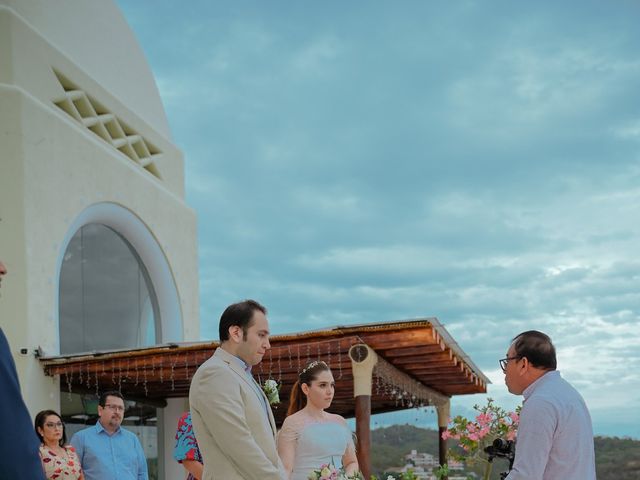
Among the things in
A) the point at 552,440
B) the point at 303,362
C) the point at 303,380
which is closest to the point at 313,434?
the point at 303,380

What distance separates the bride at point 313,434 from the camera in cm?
679

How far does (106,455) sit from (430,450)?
64.4 ft

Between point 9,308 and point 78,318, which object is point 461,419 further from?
point 78,318

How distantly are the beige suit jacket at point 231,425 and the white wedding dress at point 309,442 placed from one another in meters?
2.47

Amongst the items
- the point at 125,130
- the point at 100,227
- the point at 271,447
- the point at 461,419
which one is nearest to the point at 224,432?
the point at 271,447

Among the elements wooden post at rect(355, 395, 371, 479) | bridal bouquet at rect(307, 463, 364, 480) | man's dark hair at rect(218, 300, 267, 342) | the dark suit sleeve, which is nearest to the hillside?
wooden post at rect(355, 395, 371, 479)

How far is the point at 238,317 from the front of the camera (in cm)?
439

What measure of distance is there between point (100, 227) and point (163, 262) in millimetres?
1955

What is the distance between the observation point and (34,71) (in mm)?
13758

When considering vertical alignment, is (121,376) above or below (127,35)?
below

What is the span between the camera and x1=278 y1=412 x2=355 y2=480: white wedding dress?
678 centimetres

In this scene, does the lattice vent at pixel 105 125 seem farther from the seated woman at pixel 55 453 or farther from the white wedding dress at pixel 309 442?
the white wedding dress at pixel 309 442

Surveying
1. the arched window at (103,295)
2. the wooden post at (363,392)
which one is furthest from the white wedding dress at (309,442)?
the arched window at (103,295)

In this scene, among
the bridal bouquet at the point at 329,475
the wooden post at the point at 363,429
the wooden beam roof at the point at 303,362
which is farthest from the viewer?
the wooden post at the point at 363,429
